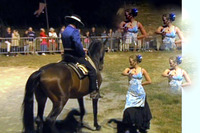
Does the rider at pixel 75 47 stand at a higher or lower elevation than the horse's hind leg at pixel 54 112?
higher

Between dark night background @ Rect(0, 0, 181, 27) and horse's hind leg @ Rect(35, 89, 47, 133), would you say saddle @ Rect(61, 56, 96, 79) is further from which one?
dark night background @ Rect(0, 0, 181, 27)

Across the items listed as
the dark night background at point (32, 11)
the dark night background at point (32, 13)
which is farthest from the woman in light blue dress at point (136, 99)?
the dark night background at point (32, 11)

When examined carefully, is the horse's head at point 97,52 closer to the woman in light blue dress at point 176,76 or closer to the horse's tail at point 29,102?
the horse's tail at point 29,102

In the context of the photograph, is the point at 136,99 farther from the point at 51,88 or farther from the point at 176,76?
the point at 176,76

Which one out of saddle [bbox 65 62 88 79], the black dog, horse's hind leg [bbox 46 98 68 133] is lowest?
the black dog

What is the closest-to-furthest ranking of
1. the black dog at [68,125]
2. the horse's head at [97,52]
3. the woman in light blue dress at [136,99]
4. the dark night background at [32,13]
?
the woman in light blue dress at [136,99], the black dog at [68,125], the horse's head at [97,52], the dark night background at [32,13]

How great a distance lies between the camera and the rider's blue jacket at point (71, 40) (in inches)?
218

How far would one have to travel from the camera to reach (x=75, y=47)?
567cm

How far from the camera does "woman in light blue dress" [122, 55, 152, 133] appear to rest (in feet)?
12.8

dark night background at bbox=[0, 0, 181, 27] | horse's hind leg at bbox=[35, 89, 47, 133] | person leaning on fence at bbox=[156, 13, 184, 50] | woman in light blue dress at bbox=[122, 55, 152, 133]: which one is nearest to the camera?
person leaning on fence at bbox=[156, 13, 184, 50]

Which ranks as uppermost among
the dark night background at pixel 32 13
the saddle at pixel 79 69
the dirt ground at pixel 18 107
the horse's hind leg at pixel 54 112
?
the dark night background at pixel 32 13

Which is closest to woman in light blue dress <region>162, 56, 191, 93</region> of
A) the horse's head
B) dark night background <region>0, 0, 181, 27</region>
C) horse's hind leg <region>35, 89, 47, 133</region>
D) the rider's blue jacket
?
the rider's blue jacket

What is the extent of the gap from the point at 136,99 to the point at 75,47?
166 cm

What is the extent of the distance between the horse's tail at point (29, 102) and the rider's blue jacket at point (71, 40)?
767 mm
